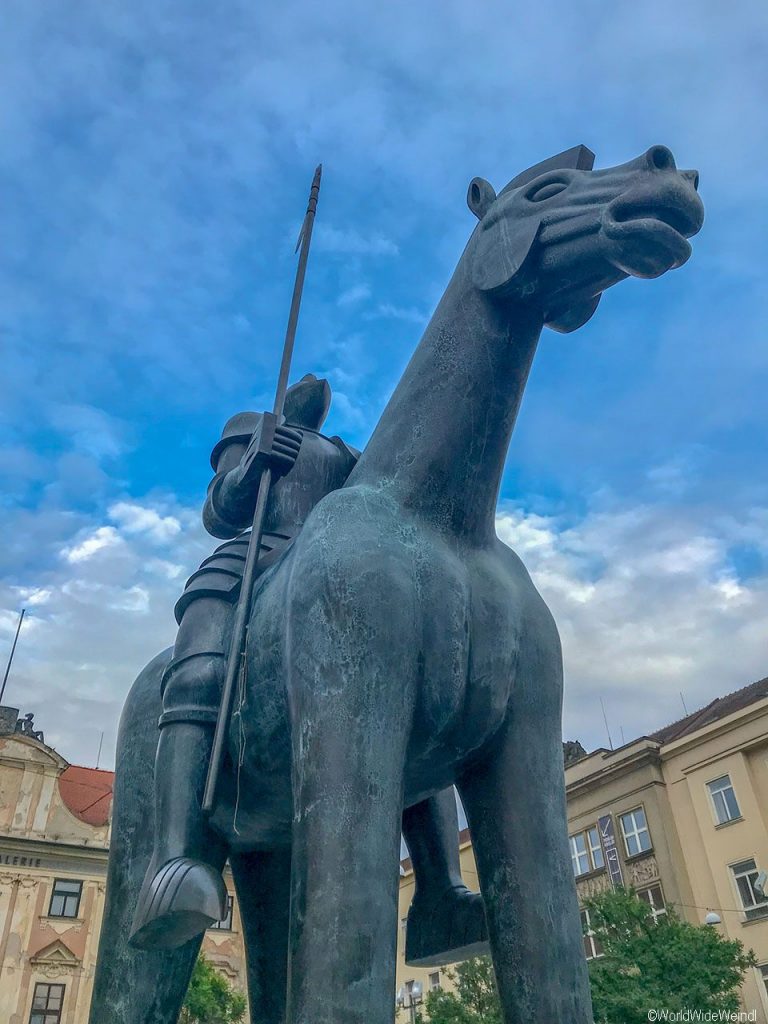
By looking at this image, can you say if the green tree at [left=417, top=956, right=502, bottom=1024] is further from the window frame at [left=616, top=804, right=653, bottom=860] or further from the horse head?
the horse head

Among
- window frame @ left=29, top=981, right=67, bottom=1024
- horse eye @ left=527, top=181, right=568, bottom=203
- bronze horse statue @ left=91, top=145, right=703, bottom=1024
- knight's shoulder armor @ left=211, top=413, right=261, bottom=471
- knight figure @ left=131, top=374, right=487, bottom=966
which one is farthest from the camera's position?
window frame @ left=29, top=981, right=67, bottom=1024

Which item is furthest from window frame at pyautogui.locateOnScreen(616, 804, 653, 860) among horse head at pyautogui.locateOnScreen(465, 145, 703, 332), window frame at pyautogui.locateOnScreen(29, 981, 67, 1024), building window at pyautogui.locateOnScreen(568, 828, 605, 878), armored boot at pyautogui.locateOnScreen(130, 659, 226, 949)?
horse head at pyautogui.locateOnScreen(465, 145, 703, 332)

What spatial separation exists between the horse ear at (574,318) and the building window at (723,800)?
28075mm

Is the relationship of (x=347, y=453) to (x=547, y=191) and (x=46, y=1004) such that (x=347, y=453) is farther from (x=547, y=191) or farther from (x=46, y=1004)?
(x=46, y=1004)

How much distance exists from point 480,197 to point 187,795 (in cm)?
299

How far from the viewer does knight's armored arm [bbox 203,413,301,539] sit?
13.9ft

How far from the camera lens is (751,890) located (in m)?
26.8

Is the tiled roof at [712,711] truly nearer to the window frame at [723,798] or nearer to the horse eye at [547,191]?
the window frame at [723,798]

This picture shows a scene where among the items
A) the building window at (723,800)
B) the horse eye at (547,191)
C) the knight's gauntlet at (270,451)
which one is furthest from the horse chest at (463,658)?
the building window at (723,800)

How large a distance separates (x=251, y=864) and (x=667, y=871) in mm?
28598

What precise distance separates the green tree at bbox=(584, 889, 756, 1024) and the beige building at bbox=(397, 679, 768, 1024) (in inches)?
296

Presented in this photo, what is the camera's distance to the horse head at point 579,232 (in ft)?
11.5

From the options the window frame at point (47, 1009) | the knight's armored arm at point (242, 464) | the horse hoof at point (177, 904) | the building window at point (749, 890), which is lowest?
the horse hoof at point (177, 904)

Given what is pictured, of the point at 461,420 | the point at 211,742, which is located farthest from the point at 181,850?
the point at 461,420
